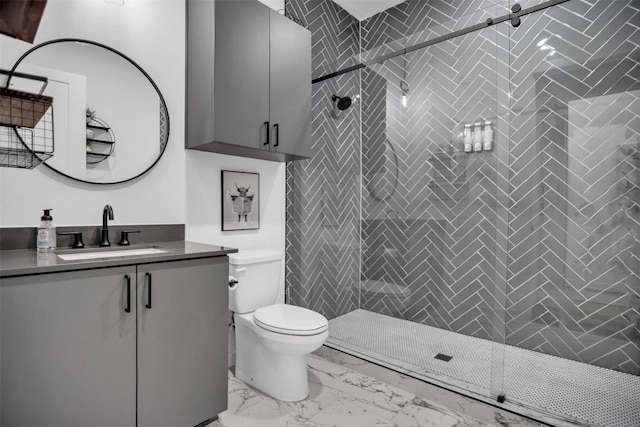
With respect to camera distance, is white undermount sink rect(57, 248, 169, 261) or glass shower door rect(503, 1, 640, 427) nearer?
white undermount sink rect(57, 248, 169, 261)

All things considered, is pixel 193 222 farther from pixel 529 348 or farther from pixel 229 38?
pixel 529 348

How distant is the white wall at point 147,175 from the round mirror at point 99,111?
5 centimetres

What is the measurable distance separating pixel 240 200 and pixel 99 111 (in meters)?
0.96

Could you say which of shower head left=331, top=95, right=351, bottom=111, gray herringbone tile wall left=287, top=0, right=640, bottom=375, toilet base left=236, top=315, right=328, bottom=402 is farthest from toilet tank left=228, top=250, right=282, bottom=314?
shower head left=331, top=95, right=351, bottom=111

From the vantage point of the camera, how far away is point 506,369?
6.98ft

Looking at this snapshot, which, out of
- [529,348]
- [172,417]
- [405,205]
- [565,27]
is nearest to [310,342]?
[172,417]

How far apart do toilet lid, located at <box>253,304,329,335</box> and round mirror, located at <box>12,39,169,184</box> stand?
3.52ft

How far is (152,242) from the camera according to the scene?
195 cm

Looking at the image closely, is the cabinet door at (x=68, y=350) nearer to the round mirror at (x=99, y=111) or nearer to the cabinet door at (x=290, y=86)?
Result: the round mirror at (x=99, y=111)

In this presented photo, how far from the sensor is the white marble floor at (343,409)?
5.80ft

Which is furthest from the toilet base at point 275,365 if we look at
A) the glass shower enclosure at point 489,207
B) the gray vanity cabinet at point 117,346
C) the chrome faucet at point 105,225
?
the chrome faucet at point 105,225

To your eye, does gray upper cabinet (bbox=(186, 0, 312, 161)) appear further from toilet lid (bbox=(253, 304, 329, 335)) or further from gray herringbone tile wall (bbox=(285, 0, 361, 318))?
toilet lid (bbox=(253, 304, 329, 335))

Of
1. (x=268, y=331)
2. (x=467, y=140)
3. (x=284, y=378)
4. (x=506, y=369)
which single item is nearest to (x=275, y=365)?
(x=284, y=378)

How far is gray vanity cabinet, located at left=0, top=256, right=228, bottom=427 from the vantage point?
1.13m
